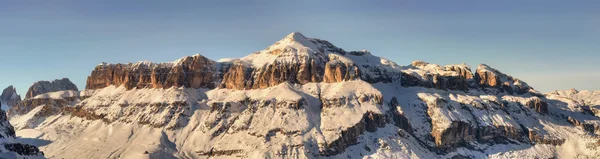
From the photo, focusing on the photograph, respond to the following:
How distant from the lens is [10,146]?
11431 cm

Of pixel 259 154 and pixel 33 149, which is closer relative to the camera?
pixel 33 149

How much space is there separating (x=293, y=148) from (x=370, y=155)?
30.9m

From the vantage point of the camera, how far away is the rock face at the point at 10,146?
11100 cm

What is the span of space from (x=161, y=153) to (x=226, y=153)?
26441 mm

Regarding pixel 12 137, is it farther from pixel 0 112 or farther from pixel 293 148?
pixel 293 148

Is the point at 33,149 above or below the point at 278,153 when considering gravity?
above

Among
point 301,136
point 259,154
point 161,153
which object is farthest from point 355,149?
point 161,153

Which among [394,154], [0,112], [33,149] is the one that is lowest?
[394,154]

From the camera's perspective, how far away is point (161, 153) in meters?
199

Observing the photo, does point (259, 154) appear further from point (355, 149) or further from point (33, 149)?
point (33, 149)

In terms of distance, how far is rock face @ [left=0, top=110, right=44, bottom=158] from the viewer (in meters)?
111

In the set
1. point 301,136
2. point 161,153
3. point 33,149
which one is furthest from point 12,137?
point 301,136

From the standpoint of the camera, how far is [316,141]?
197250 millimetres

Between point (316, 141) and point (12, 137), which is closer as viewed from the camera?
point (12, 137)
